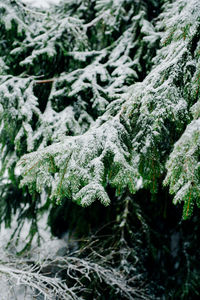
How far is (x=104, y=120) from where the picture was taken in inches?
102

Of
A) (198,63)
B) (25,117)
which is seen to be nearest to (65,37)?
(25,117)

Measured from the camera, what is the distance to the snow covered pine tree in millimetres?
2150

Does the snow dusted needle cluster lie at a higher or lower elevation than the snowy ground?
lower

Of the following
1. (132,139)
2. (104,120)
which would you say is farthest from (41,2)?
(132,139)

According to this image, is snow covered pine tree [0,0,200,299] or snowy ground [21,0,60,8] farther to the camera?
snowy ground [21,0,60,8]

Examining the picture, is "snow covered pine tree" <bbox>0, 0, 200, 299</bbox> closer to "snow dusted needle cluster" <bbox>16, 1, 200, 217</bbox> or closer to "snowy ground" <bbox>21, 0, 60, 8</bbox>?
"snow dusted needle cluster" <bbox>16, 1, 200, 217</bbox>

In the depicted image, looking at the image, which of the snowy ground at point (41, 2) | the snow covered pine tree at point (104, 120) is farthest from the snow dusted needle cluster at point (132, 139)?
the snowy ground at point (41, 2)

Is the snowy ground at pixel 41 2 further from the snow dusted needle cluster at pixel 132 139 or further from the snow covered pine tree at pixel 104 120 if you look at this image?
the snow dusted needle cluster at pixel 132 139

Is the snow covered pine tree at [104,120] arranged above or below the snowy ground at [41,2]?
below

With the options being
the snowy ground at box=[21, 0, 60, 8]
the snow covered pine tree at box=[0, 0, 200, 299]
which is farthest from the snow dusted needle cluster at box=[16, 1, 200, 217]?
the snowy ground at box=[21, 0, 60, 8]

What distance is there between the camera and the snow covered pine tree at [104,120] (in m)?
2.15

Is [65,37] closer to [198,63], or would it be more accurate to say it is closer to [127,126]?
[127,126]

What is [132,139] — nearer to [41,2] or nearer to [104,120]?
[104,120]

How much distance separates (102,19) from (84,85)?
1573mm
